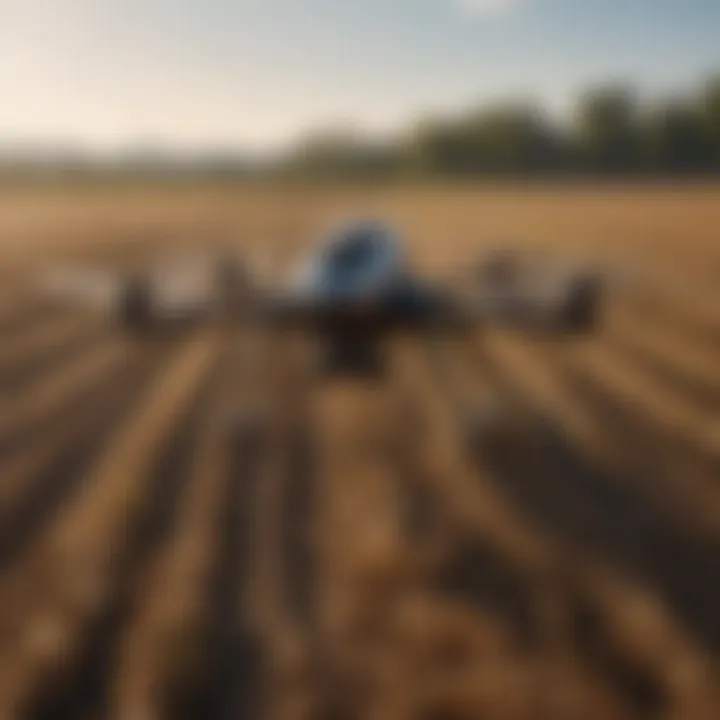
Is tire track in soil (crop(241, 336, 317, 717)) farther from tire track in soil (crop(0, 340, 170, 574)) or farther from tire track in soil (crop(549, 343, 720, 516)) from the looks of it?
tire track in soil (crop(549, 343, 720, 516))

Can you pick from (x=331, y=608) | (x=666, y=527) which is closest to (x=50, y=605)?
(x=331, y=608)

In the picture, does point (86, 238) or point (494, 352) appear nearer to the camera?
point (494, 352)

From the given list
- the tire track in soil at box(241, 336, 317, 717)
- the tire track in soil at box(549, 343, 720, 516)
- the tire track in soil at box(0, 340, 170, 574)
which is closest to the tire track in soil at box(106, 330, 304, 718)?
the tire track in soil at box(241, 336, 317, 717)

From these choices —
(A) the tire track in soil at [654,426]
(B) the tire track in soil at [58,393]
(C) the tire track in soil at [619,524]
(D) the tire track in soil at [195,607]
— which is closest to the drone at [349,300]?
(B) the tire track in soil at [58,393]

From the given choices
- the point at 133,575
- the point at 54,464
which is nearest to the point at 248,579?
the point at 133,575

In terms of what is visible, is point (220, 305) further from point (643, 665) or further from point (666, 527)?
point (643, 665)

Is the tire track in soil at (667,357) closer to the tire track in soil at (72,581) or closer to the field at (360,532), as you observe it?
the field at (360,532)
